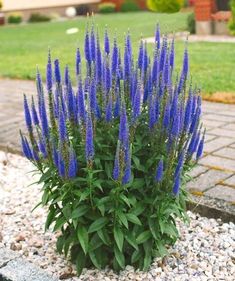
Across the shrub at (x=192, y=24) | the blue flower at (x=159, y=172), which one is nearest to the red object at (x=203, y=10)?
the shrub at (x=192, y=24)

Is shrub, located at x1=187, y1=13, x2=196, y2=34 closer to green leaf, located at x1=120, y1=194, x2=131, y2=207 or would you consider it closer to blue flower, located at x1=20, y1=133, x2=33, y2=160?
blue flower, located at x1=20, y1=133, x2=33, y2=160

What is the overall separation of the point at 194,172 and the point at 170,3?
1545 centimetres

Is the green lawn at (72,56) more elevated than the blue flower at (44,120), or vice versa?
the blue flower at (44,120)

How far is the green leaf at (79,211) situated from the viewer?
9.07 feet

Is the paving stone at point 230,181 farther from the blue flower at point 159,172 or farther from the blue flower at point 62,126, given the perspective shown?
the blue flower at point 62,126

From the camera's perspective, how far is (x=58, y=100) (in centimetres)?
277

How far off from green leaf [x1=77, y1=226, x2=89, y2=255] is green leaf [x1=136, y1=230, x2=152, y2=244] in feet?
0.90

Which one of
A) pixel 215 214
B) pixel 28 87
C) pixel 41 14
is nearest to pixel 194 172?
pixel 215 214

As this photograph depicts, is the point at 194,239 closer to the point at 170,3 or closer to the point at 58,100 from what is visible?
the point at 58,100

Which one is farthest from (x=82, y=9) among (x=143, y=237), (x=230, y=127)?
(x=143, y=237)

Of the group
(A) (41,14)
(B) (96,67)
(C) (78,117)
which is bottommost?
(A) (41,14)

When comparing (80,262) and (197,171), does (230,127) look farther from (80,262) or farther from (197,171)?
(80,262)

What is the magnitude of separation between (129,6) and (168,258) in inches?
1091

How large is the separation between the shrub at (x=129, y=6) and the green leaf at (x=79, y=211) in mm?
27861
